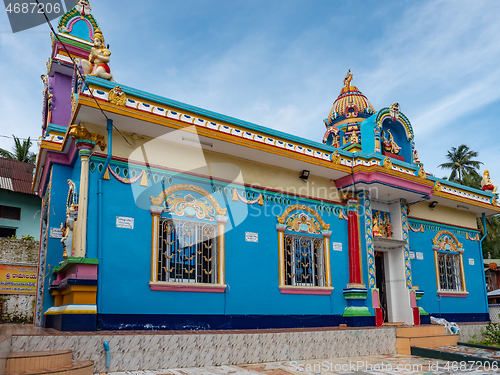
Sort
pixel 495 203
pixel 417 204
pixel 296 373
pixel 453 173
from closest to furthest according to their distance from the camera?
1. pixel 296 373
2. pixel 417 204
3. pixel 495 203
4. pixel 453 173

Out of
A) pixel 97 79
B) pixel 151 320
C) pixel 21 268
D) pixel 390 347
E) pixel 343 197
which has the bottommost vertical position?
pixel 390 347

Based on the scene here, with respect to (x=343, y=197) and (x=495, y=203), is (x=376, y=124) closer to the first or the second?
(x=343, y=197)

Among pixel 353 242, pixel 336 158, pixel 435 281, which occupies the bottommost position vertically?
pixel 435 281

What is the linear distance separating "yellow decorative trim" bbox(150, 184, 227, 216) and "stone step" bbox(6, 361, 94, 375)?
322 cm

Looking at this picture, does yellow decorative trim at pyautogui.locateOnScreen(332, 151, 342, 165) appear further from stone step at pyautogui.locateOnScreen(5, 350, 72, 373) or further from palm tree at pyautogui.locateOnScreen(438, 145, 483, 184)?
palm tree at pyautogui.locateOnScreen(438, 145, 483, 184)

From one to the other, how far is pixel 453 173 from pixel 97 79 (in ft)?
103

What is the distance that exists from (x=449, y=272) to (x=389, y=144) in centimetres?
483

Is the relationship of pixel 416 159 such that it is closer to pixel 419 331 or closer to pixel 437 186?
pixel 437 186

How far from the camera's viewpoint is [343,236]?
35.7 feet

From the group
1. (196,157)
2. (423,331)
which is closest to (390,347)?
(423,331)

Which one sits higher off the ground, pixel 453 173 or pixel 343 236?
pixel 453 173

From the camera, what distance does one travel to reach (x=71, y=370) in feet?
17.5

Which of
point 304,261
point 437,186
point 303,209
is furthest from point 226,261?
point 437,186

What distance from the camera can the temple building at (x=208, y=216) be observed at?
Answer: 7.67m
